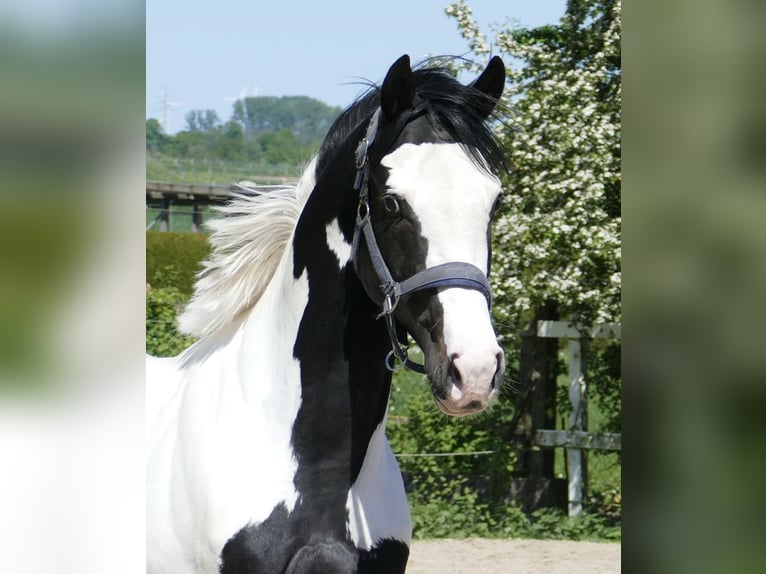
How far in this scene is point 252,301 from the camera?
273 cm

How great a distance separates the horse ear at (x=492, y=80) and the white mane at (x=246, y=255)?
544 mm

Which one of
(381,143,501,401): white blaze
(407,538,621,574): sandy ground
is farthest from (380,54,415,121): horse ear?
A: (407,538,621,574): sandy ground

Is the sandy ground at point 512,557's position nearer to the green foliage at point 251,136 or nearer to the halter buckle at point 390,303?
the halter buckle at point 390,303

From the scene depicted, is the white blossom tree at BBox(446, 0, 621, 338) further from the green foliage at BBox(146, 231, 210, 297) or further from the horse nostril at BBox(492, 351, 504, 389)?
the green foliage at BBox(146, 231, 210, 297)

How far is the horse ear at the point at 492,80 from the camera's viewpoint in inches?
99.9

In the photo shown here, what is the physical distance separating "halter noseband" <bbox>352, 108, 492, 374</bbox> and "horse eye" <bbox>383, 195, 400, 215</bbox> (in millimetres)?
74

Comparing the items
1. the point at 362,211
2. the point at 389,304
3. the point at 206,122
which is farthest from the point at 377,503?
the point at 206,122

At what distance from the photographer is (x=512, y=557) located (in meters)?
6.55

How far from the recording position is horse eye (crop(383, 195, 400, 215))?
216 centimetres

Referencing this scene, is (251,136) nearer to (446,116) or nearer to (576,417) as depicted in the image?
(576,417)

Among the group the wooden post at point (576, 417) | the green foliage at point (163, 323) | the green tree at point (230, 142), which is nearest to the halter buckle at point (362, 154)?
the wooden post at point (576, 417)
